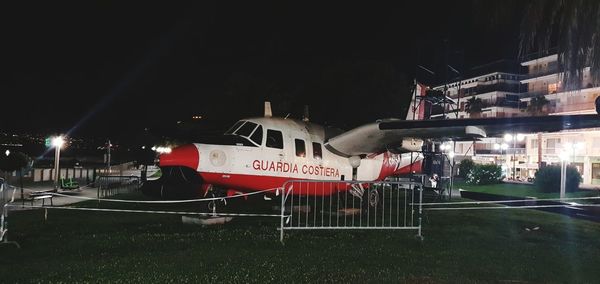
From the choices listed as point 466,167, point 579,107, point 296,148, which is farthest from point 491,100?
point 296,148

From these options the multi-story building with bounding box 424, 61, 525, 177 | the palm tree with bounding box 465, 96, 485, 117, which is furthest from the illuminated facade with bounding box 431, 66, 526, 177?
the palm tree with bounding box 465, 96, 485, 117

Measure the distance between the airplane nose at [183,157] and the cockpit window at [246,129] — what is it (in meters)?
1.79

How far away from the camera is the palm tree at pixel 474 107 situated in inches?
3701

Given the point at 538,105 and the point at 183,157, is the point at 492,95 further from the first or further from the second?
the point at 183,157

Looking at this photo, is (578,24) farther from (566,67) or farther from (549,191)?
(549,191)

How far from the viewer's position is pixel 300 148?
14.1m

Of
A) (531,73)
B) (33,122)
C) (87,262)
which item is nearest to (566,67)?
(87,262)

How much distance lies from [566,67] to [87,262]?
11.8m

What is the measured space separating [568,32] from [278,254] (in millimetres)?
8973

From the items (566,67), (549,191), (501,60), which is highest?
(501,60)

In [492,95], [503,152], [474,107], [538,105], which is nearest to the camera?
[538,105]

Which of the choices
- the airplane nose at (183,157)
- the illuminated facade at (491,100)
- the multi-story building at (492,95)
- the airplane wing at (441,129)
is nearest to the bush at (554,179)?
the airplane wing at (441,129)

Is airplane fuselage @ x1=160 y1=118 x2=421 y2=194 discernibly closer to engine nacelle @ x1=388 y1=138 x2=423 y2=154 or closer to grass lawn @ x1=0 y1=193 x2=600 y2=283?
grass lawn @ x1=0 y1=193 x2=600 y2=283

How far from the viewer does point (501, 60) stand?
330ft
